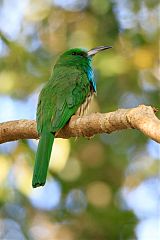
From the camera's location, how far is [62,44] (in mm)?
7461

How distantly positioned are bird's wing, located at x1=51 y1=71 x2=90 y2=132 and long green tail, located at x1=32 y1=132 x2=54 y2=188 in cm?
7

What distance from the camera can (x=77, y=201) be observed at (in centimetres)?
726

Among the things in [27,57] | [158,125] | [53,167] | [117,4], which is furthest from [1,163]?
[158,125]

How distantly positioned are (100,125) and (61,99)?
1034 mm

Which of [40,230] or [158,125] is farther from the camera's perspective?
[40,230]

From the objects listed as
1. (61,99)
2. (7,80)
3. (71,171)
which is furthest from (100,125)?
(71,171)

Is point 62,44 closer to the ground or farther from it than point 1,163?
farther from it

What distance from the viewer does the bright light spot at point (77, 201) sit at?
7160mm

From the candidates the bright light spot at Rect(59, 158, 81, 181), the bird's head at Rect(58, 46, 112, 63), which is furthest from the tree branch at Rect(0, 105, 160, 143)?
the bright light spot at Rect(59, 158, 81, 181)

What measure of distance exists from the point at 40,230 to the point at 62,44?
1.89 m

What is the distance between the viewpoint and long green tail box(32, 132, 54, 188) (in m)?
3.92

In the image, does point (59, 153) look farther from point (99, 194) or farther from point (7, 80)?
point (99, 194)

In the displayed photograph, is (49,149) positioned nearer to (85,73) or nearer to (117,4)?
(85,73)

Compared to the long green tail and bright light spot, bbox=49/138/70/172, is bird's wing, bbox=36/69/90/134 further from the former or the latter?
bright light spot, bbox=49/138/70/172
